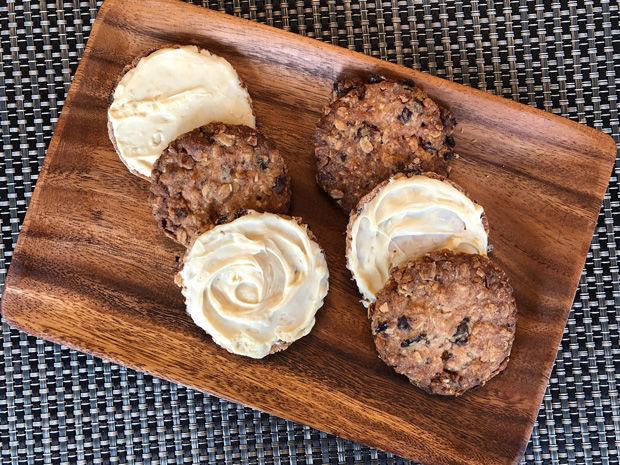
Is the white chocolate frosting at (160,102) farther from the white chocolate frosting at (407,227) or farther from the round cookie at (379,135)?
the white chocolate frosting at (407,227)

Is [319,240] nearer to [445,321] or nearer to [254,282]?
[254,282]

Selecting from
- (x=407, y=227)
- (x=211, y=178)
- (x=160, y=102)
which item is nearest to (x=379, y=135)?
(x=407, y=227)

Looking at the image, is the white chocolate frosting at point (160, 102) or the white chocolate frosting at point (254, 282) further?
the white chocolate frosting at point (160, 102)

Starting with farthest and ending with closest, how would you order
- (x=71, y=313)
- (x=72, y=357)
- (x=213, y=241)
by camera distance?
(x=72, y=357), (x=71, y=313), (x=213, y=241)

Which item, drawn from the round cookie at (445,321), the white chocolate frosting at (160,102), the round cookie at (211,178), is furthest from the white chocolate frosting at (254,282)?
the white chocolate frosting at (160,102)

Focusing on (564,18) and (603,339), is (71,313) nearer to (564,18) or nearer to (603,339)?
(603,339)

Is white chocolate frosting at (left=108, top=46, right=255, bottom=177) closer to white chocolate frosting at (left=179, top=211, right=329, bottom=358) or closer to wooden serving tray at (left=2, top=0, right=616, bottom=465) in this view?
wooden serving tray at (left=2, top=0, right=616, bottom=465)

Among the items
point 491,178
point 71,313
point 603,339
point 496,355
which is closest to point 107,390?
point 71,313
